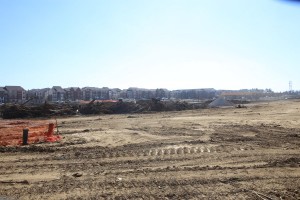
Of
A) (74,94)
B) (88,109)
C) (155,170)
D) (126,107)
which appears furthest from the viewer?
(74,94)

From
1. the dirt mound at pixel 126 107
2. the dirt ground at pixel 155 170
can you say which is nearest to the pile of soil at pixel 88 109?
the dirt mound at pixel 126 107

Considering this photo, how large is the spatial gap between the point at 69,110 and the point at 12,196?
35.0m

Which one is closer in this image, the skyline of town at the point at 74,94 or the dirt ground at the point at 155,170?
the dirt ground at the point at 155,170

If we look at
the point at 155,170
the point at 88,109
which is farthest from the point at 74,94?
the point at 155,170

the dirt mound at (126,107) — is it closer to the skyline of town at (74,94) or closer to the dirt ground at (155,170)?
the dirt ground at (155,170)

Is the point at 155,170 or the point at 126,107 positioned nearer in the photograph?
the point at 155,170

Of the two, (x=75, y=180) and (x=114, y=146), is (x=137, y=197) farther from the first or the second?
(x=114, y=146)

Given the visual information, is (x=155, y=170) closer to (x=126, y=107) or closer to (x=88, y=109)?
(x=88, y=109)

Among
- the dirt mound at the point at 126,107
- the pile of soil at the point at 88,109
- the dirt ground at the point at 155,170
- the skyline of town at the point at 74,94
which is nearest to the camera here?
the dirt ground at the point at 155,170

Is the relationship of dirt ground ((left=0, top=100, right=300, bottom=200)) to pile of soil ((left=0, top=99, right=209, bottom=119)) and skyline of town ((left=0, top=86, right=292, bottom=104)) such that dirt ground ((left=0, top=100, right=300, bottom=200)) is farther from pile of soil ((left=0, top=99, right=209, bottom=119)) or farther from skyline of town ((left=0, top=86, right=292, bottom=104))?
skyline of town ((left=0, top=86, right=292, bottom=104))

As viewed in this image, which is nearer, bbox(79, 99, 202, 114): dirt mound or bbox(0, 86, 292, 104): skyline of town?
bbox(79, 99, 202, 114): dirt mound

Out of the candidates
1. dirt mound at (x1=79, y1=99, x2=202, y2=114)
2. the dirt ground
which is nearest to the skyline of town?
dirt mound at (x1=79, y1=99, x2=202, y2=114)

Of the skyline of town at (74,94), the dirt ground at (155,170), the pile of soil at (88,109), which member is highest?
the skyline of town at (74,94)

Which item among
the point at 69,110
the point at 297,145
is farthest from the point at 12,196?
the point at 69,110
